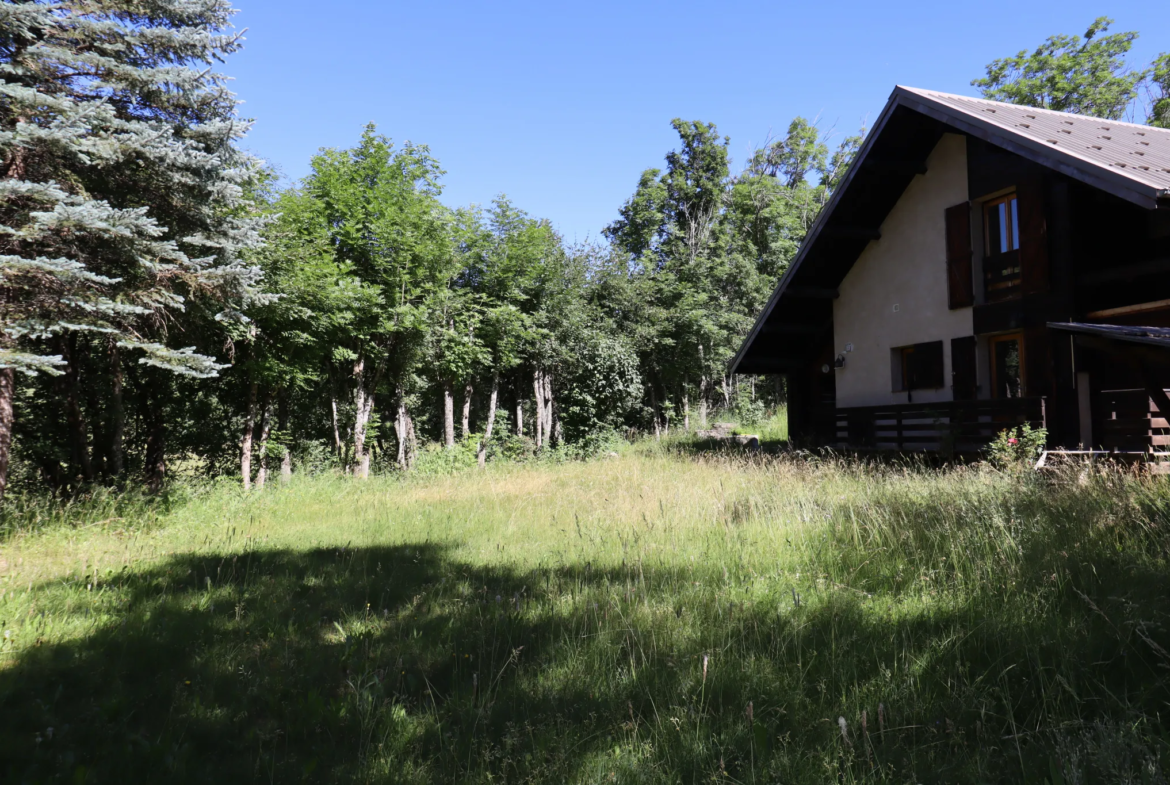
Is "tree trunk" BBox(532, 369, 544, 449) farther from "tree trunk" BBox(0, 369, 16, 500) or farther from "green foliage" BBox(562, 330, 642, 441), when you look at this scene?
"tree trunk" BBox(0, 369, 16, 500)

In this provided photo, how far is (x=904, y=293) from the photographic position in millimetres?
13500

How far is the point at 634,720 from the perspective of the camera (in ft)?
8.49

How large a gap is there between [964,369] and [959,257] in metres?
2.16

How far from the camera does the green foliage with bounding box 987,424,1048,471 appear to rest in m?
9.45

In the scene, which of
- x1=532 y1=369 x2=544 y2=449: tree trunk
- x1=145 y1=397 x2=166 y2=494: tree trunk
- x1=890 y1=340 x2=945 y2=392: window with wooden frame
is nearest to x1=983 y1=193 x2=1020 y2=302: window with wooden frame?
x1=890 y1=340 x2=945 y2=392: window with wooden frame

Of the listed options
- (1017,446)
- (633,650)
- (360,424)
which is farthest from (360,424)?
(633,650)

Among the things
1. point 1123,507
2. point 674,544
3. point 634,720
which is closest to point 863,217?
point 1123,507

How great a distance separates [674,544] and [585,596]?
1.39 meters

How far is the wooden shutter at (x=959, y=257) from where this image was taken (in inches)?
471

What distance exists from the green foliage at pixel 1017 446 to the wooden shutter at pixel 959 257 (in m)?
3.15

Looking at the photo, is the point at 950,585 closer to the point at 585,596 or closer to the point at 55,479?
the point at 585,596

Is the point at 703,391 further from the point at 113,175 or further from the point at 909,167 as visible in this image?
the point at 113,175

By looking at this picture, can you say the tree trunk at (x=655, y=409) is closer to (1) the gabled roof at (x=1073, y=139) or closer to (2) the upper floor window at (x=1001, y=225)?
(2) the upper floor window at (x=1001, y=225)

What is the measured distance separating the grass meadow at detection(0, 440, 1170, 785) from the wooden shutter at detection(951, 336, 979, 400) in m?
6.04
